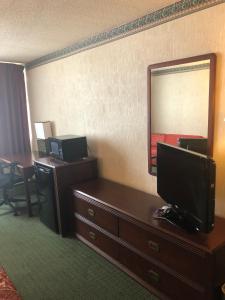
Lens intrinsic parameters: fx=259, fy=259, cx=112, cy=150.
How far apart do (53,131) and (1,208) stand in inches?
56.3

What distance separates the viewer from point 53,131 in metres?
4.11

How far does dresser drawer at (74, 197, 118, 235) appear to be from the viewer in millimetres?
2391

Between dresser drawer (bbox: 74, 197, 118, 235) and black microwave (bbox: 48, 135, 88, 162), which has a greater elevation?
black microwave (bbox: 48, 135, 88, 162)

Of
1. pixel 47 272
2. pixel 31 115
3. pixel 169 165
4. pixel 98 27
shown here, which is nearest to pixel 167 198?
pixel 169 165

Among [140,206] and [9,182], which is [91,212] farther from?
[9,182]

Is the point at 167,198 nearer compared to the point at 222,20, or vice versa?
the point at 222,20

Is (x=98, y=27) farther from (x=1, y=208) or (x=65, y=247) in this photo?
(x=1, y=208)

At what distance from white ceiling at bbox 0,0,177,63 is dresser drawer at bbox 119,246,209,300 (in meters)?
2.05

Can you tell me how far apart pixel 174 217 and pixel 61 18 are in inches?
76.9

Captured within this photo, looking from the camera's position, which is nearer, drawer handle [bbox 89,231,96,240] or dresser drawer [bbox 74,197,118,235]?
dresser drawer [bbox 74,197,118,235]

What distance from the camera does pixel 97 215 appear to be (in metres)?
2.58

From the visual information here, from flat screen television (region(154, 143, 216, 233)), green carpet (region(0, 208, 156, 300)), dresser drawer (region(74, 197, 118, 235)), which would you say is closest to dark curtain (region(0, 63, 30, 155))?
green carpet (region(0, 208, 156, 300))

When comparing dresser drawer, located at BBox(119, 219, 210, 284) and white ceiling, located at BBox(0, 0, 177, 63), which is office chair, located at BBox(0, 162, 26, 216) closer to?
white ceiling, located at BBox(0, 0, 177, 63)

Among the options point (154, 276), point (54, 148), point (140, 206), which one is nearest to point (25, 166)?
point (54, 148)
